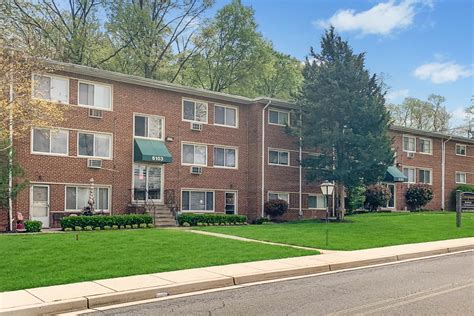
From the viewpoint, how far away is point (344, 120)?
28797mm

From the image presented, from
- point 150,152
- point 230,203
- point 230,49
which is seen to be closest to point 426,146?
Result: point 230,49

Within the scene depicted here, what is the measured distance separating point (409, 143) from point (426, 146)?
2323 millimetres

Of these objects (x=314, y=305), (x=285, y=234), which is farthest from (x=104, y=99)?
(x=314, y=305)

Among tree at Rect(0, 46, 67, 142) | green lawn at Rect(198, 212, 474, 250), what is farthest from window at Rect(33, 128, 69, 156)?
green lawn at Rect(198, 212, 474, 250)

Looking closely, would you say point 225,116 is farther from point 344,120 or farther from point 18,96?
point 18,96

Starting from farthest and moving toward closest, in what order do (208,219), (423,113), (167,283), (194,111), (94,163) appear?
1. (423,113)
2. (194,111)
3. (208,219)
4. (94,163)
5. (167,283)

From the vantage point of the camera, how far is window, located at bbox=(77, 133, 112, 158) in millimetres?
24688

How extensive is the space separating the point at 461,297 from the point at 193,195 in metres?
21.0

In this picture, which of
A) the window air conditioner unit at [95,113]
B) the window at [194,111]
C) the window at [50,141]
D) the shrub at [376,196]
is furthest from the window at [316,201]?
the window at [50,141]

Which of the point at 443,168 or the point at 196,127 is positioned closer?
the point at 196,127

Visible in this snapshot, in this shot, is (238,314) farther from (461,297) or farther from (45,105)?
(45,105)

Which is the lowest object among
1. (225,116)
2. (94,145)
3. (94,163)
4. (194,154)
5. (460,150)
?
(94,163)

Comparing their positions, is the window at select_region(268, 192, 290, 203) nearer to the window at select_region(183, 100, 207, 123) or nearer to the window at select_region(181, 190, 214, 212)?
the window at select_region(181, 190, 214, 212)

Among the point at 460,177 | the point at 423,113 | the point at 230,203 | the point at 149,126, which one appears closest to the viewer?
the point at 149,126
